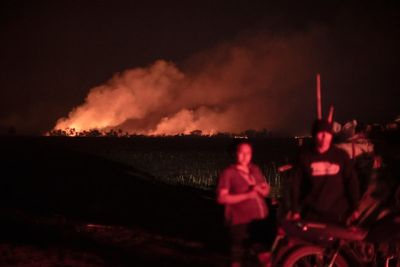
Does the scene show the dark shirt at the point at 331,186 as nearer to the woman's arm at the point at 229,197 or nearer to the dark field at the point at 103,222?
the woman's arm at the point at 229,197

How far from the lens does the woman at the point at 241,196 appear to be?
5121 millimetres

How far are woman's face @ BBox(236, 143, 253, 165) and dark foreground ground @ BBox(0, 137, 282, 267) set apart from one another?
3101 mm

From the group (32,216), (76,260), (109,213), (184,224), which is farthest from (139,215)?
(76,260)

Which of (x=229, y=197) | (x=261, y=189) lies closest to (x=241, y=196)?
(x=229, y=197)

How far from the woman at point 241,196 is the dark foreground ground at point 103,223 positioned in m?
2.66

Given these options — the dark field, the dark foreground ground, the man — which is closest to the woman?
the man

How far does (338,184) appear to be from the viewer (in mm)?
4930

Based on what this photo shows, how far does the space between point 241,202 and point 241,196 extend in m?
0.17

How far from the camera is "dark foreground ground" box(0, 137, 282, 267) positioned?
8473 mm

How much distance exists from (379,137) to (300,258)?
9.83 ft

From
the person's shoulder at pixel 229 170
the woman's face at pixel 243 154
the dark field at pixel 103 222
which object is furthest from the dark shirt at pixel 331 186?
the dark field at pixel 103 222

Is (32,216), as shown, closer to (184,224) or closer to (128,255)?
(184,224)

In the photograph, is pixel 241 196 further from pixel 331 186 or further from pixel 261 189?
pixel 331 186

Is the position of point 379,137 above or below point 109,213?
above
